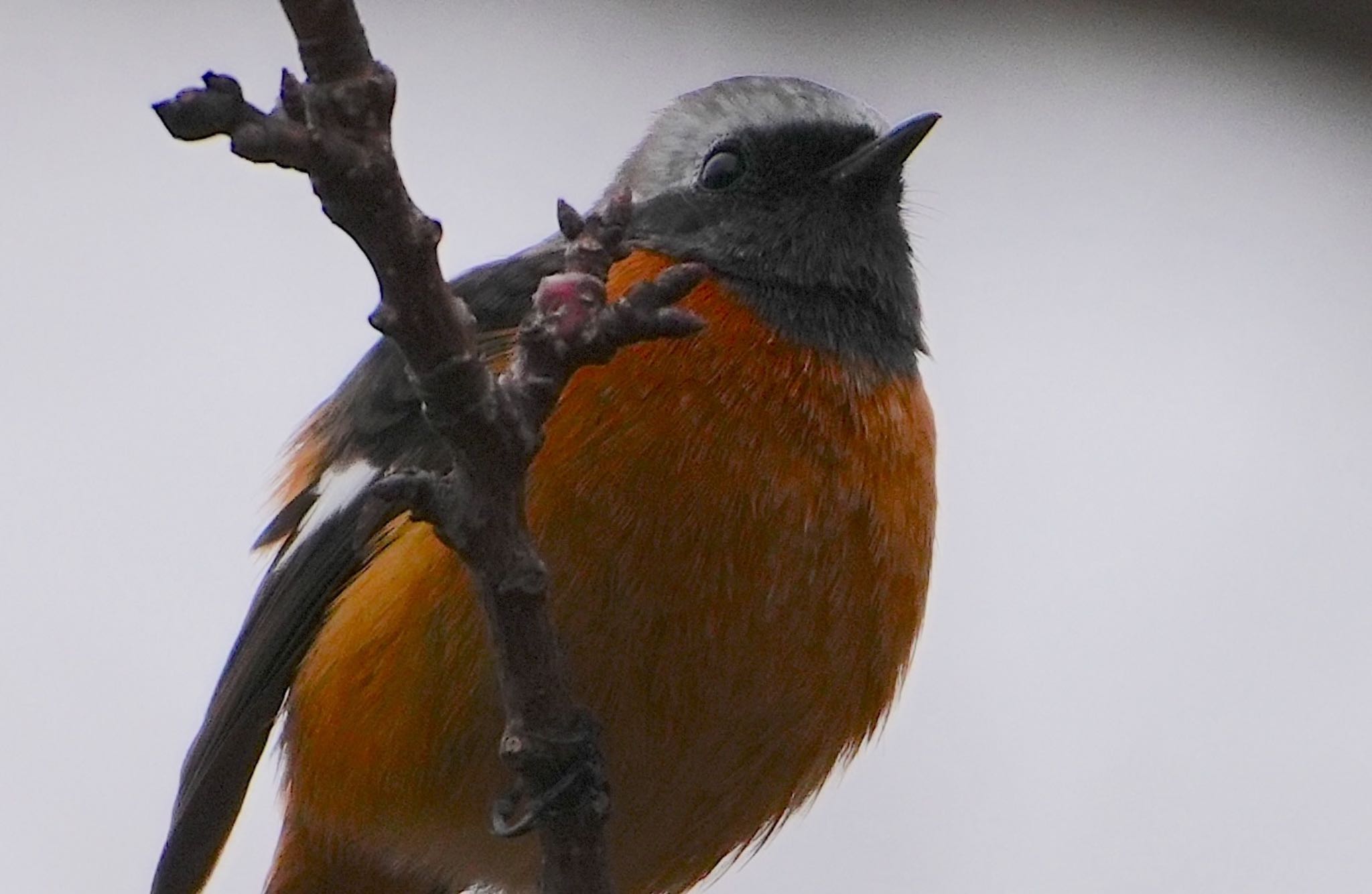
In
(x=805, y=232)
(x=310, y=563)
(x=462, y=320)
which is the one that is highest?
(x=462, y=320)

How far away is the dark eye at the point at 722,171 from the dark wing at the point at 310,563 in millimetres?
261

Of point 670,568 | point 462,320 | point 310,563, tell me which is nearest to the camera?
point 462,320

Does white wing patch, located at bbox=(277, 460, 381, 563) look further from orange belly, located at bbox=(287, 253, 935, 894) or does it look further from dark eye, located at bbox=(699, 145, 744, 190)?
dark eye, located at bbox=(699, 145, 744, 190)

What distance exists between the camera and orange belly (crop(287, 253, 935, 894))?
7.77 feet

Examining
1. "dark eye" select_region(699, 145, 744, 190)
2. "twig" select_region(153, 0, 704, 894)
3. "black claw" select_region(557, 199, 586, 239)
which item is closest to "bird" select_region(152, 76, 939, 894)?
"dark eye" select_region(699, 145, 744, 190)

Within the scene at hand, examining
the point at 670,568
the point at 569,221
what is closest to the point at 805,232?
the point at 670,568

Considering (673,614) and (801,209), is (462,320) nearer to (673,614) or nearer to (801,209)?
(673,614)

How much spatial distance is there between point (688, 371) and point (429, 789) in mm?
672

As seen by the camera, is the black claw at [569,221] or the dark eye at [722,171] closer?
the black claw at [569,221]

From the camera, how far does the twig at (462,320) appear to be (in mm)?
1320

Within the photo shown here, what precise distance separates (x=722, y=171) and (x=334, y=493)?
2.66 feet

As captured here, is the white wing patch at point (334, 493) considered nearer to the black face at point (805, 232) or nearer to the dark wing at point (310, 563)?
the dark wing at point (310, 563)

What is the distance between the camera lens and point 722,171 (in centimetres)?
295

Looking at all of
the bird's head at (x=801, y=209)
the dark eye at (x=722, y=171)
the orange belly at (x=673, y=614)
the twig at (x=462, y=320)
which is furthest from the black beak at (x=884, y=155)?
the twig at (x=462, y=320)
